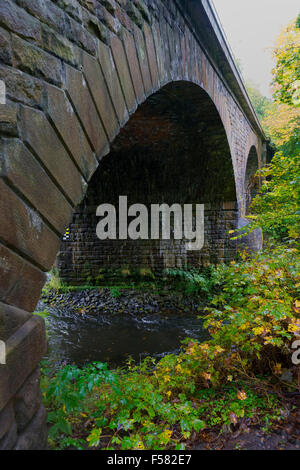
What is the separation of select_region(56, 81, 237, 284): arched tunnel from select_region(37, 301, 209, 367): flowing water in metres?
2.06

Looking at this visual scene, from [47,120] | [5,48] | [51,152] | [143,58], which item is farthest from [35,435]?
[143,58]

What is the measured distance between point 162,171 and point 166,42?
5838 millimetres

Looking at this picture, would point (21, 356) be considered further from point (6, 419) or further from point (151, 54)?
point (151, 54)

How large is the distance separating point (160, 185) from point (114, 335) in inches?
195

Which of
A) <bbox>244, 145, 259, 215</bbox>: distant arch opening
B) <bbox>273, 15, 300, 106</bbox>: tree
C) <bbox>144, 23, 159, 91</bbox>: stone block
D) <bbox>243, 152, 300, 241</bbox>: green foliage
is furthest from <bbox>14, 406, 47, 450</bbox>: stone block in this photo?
<bbox>244, 145, 259, 215</bbox>: distant arch opening

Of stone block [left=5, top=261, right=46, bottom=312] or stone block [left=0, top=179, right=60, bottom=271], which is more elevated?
stone block [left=0, top=179, right=60, bottom=271]

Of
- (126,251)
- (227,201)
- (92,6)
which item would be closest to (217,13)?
(92,6)

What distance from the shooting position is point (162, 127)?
7.34 m

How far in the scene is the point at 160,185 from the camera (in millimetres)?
9555

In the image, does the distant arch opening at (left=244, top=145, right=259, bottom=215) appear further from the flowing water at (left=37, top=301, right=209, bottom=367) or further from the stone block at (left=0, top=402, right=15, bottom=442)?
the stone block at (left=0, top=402, right=15, bottom=442)

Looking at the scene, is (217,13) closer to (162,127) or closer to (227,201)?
(162,127)

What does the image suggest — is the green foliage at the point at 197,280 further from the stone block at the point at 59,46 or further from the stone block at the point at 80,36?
the stone block at the point at 59,46

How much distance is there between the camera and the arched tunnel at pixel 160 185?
23.5 ft

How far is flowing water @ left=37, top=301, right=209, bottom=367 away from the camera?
602 centimetres
